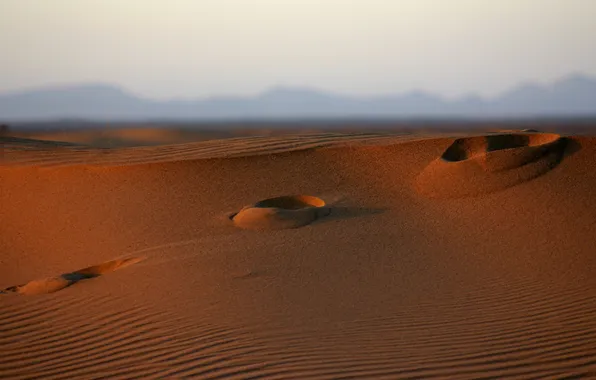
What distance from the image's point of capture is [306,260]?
23.9ft

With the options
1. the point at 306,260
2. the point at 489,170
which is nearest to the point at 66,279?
the point at 306,260

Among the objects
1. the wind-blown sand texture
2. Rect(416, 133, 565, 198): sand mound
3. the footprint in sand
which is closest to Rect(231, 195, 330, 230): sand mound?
the wind-blown sand texture

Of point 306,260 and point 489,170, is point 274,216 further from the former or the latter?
point 489,170

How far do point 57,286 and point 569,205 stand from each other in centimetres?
665

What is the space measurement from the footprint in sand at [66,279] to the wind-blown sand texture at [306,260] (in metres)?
0.03

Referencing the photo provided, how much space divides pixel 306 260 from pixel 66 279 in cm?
263

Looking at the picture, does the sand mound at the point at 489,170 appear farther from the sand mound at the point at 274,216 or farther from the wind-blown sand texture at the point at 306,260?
the sand mound at the point at 274,216

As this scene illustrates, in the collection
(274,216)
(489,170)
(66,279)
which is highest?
(489,170)

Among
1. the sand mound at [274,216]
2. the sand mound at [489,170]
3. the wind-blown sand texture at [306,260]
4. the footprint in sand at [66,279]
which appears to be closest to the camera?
the wind-blown sand texture at [306,260]

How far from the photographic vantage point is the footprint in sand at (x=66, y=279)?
6805 millimetres

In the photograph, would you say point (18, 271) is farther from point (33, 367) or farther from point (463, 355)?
point (463, 355)

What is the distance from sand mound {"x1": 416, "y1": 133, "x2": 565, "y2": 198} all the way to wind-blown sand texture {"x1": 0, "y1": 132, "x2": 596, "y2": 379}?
28 millimetres

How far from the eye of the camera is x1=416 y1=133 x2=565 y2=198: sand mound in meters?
9.61

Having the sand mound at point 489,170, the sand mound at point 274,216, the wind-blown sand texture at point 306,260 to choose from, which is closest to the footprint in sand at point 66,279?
the wind-blown sand texture at point 306,260
